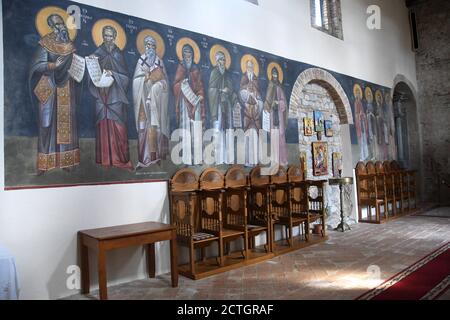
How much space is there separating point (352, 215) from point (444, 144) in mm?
4588

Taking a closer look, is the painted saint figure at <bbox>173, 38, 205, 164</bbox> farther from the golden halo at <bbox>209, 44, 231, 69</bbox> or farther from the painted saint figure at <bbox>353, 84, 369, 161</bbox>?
the painted saint figure at <bbox>353, 84, 369, 161</bbox>

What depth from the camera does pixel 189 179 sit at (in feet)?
15.0

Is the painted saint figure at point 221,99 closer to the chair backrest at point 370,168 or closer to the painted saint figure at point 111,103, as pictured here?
the painted saint figure at point 111,103

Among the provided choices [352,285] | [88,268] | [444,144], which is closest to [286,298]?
[352,285]

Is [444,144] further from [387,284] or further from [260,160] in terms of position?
[387,284]

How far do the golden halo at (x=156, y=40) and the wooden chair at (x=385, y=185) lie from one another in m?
5.12

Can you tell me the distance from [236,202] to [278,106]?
6.07 ft

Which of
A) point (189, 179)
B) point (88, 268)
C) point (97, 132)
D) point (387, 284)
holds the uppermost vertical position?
point (97, 132)

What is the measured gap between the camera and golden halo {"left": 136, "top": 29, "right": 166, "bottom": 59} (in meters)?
4.21

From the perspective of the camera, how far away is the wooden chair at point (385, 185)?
7.39m

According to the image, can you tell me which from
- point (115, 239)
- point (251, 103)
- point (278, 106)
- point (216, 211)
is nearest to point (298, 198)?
point (278, 106)

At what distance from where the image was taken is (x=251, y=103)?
550cm

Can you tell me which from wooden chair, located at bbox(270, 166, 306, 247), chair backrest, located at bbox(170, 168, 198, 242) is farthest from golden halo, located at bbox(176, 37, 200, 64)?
wooden chair, located at bbox(270, 166, 306, 247)

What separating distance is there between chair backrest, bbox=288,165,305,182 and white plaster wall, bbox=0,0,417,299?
1896mm
